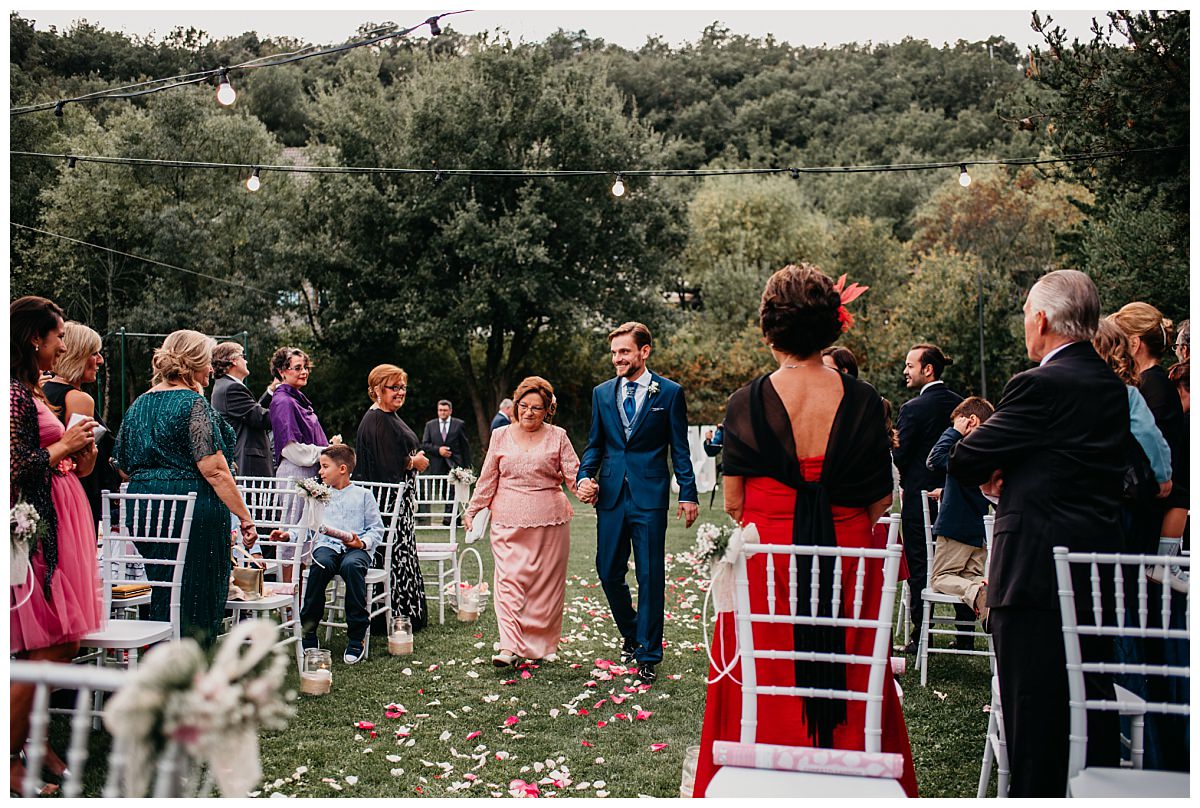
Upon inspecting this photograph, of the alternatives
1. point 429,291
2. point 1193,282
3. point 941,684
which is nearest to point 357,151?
point 429,291

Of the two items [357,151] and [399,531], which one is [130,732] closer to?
[399,531]

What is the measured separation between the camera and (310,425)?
6.82 meters

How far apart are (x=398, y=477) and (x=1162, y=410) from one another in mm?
4595

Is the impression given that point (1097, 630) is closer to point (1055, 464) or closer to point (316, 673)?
point (1055, 464)

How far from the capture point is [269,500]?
265 inches

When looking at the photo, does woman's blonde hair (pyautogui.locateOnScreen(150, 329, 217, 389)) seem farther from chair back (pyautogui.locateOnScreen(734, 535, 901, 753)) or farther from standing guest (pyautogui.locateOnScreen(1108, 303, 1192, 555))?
standing guest (pyautogui.locateOnScreen(1108, 303, 1192, 555))

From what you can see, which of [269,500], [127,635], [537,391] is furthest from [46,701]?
[269,500]

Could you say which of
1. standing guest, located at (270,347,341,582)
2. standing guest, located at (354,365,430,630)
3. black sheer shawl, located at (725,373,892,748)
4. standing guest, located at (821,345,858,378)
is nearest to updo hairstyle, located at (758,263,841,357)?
black sheer shawl, located at (725,373,892,748)

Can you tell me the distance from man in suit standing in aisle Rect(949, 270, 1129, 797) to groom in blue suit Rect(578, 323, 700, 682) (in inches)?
101

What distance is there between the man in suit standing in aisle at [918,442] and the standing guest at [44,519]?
4.27 m

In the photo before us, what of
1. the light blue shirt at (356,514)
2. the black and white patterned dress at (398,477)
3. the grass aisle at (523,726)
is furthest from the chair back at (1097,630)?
the black and white patterned dress at (398,477)

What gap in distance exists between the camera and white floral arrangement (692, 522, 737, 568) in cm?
281

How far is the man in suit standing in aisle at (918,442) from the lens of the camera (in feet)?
19.0

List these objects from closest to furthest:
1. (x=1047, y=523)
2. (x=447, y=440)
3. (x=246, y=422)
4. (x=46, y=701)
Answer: (x=46, y=701), (x=1047, y=523), (x=246, y=422), (x=447, y=440)
